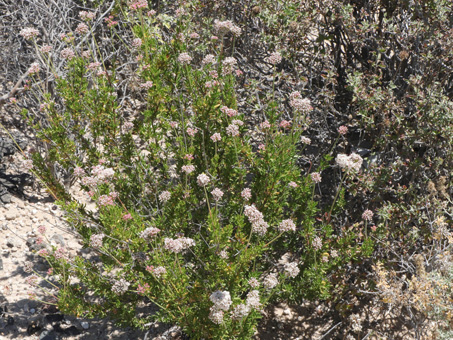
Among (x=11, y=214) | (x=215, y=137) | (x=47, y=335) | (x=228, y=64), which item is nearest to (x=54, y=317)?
(x=47, y=335)

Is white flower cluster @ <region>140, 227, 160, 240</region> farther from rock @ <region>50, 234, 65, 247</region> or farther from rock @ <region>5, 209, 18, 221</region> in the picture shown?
rock @ <region>5, 209, 18, 221</region>

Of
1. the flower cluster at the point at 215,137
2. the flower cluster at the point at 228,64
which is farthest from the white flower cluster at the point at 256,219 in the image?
the flower cluster at the point at 228,64

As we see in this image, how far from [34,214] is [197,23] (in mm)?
2861

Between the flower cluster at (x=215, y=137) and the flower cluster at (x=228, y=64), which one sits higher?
the flower cluster at (x=228, y=64)

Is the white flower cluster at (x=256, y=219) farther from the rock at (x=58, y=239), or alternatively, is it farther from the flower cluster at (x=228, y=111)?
the rock at (x=58, y=239)

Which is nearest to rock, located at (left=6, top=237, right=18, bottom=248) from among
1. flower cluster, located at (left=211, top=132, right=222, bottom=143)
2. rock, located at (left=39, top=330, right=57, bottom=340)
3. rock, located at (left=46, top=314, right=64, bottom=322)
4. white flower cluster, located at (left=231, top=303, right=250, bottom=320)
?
rock, located at (left=46, top=314, right=64, bottom=322)

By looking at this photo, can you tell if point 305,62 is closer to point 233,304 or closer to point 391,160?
point 391,160

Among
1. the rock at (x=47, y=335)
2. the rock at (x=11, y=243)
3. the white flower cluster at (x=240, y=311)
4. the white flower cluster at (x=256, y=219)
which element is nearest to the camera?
the white flower cluster at (x=240, y=311)

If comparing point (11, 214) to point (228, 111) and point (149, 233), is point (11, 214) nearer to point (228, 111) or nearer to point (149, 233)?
point (149, 233)

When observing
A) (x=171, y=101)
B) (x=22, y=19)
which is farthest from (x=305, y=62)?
(x=22, y=19)

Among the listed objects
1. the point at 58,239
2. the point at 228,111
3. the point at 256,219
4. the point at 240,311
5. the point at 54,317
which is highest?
the point at 58,239

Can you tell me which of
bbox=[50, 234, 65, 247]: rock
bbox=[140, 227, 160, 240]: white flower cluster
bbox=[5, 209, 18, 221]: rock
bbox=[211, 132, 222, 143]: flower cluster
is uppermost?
bbox=[5, 209, 18, 221]: rock

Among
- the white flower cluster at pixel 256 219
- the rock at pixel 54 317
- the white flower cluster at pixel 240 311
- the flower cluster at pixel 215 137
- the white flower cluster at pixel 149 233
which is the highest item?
the flower cluster at pixel 215 137

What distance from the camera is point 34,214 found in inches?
191
